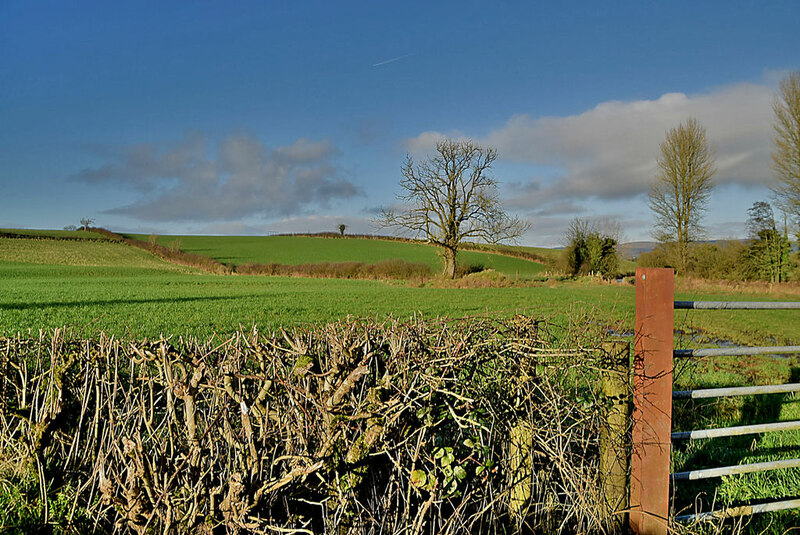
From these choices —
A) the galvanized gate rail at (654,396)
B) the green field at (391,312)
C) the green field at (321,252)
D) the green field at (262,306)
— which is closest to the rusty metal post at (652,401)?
the galvanized gate rail at (654,396)

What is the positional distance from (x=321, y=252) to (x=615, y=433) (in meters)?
67.5

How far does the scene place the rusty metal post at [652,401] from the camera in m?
2.79

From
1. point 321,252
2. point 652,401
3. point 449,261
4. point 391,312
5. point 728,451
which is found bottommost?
point 728,451

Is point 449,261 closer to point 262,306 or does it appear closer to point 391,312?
point 262,306

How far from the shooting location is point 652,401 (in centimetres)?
287

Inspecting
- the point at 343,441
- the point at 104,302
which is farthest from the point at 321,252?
the point at 343,441

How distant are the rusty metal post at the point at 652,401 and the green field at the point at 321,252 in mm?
52101

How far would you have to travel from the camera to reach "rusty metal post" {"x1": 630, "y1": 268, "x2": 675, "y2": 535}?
279 centimetres

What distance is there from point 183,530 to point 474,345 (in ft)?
5.62

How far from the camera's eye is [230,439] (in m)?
2.46

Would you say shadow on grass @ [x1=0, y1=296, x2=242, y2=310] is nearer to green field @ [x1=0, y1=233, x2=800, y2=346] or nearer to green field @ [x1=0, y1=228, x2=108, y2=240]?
green field @ [x1=0, y1=233, x2=800, y2=346]

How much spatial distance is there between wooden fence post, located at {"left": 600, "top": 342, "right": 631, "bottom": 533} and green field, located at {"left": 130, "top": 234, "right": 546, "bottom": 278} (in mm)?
52023

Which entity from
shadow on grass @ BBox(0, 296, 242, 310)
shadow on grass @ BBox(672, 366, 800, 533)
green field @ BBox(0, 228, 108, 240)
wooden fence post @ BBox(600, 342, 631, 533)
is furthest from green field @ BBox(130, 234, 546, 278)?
wooden fence post @ BBox(600, 342, 631, 533)

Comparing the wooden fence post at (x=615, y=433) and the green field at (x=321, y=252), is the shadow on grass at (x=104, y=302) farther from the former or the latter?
the green field at (x=321, y=252)
